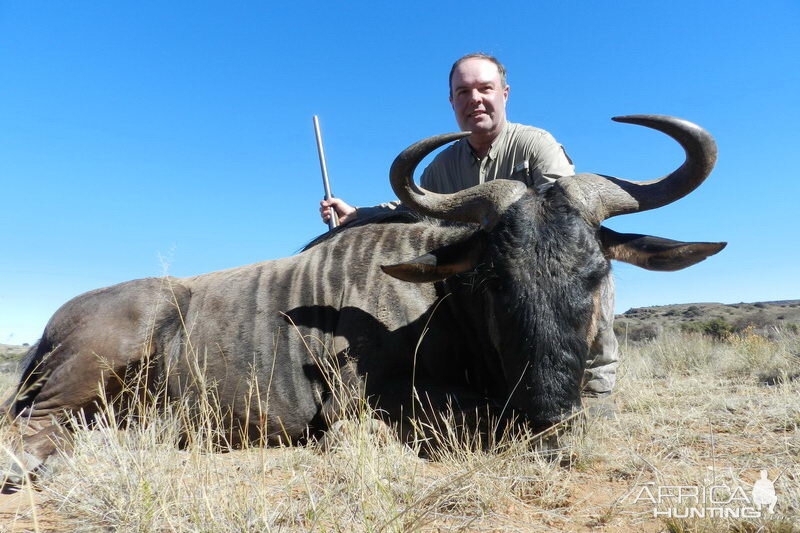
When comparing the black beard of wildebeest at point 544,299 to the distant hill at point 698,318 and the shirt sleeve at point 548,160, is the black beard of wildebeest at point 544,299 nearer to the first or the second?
the shirt sleeve at point 548,160

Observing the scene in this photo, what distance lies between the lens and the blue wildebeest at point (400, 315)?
3.07 m

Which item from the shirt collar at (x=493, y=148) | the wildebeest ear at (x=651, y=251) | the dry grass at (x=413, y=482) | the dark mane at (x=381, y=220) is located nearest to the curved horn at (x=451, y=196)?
the dark mane at (x=381, y=220)

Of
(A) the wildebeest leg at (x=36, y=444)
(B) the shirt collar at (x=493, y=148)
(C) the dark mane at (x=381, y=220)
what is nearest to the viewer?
(A) the wildebeest leg at (x=36, y=444)

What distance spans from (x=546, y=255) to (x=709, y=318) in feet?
71.8

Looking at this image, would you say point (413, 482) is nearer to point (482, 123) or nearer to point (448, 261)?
point (448, 261)

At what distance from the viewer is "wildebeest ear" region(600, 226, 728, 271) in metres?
3.59

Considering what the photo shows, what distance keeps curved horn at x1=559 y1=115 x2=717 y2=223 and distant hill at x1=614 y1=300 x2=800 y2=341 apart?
25.0 ft

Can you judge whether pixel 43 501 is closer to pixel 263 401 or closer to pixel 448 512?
pixel 263 401

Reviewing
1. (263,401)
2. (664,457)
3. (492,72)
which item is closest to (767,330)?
(492,72)

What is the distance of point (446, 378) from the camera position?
12.2ft

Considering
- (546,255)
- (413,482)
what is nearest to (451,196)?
(546,255)

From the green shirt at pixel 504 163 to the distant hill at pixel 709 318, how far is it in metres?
6.61

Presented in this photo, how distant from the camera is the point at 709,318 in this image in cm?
2175

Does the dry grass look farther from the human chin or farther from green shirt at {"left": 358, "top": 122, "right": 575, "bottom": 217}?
the human chin
